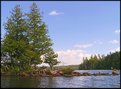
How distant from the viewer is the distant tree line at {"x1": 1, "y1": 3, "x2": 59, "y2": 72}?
7531 centimetres

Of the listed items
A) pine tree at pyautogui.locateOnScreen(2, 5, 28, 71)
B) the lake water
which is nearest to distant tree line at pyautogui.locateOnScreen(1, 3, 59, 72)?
pine tree at pyautogui.locateOnScreen(2, 5, 28, 71)

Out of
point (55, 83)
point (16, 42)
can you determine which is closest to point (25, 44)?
point (16, 42)

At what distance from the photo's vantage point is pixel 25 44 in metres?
77.7

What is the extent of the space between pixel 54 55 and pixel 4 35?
14133mm

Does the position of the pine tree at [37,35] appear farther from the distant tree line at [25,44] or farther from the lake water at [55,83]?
the lake water at [55,83]

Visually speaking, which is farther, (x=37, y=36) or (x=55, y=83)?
(x=37, y=36)

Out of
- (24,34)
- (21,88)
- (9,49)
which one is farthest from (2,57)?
(21,88)

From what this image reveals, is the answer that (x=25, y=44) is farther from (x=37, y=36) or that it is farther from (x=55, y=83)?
(x=55, y=83)

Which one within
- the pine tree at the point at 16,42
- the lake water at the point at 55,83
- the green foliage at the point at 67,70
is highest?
the pine tree at the point at 16,42

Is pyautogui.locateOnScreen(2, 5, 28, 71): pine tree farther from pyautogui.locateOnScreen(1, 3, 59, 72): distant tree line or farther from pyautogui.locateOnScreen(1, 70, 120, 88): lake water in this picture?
pyautogui.locateOnScreen(1, 70, 120, 88): lake water

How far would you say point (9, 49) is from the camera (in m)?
75.1

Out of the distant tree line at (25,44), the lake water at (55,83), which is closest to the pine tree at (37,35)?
the distant tree line at (25,44)

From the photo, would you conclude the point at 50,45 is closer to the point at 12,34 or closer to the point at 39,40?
the point at 39,40

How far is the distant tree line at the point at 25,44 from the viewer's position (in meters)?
75.3
